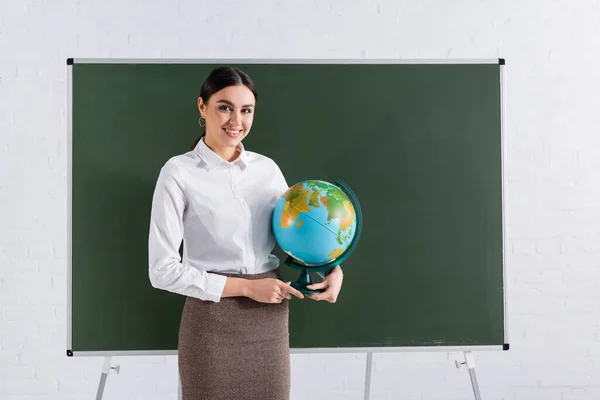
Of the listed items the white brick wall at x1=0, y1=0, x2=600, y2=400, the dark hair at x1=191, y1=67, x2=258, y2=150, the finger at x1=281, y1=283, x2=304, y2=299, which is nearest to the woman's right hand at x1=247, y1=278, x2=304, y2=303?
the finger at x1=281, y1=283, x2=304, y2=299

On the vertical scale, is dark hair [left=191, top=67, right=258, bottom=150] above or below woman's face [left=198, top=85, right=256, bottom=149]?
above

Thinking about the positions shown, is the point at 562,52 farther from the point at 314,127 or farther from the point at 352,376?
the point at 352,376

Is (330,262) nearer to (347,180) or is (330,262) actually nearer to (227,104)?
(227,104)

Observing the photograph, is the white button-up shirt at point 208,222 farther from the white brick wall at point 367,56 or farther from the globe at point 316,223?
the white brick wall at point 367,56

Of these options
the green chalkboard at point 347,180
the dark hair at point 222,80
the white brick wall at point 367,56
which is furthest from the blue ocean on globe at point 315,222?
the white brick wall at point 367,56

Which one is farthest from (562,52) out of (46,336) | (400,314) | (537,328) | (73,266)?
(46,336)

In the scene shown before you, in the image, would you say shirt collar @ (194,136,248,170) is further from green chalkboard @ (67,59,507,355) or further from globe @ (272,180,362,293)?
green chalkboard @ (67,59,507,355)

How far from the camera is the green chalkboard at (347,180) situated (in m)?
2.08

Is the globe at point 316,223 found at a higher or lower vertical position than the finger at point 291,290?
higher

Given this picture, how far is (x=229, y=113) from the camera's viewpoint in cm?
152

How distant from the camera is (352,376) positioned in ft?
9.07

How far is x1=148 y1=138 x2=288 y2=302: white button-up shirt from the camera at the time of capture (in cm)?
144

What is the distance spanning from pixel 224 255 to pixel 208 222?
11 cm

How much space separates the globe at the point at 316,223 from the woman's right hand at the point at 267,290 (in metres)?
0.09
